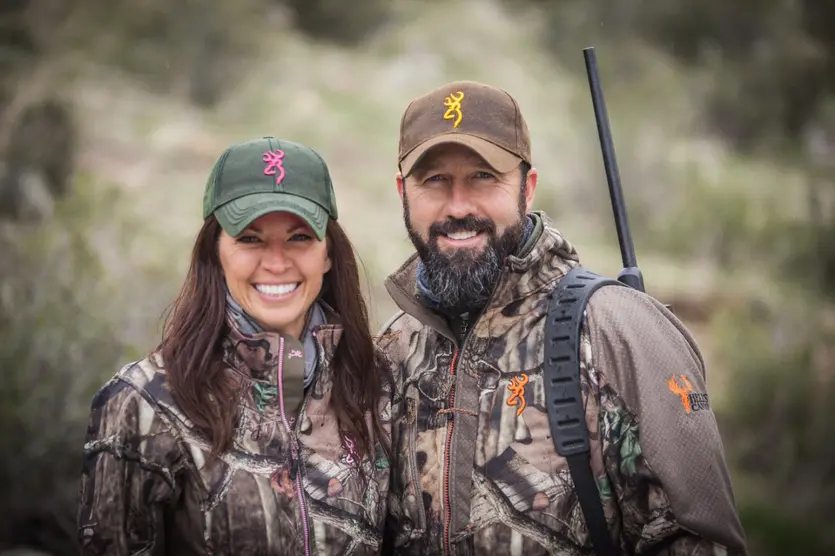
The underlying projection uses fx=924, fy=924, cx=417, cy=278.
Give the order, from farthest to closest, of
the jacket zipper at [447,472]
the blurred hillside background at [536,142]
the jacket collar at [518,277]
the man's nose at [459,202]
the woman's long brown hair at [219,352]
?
1. the blurred hillside background at [536,142]
2. the man's nose at [459,202]
3. the jacket collar at [518,277]
4. the jacket zipper at [447,472]
5. the woman's long brown hair at [219,352]

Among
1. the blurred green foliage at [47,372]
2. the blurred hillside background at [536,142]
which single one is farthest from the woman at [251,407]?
the blurred hillside background at [536,142]

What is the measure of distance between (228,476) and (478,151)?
1.42 m

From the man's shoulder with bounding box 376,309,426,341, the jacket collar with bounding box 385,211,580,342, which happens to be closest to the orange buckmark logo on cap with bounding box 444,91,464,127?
the jacket collar with bounding box 385,211,580,342

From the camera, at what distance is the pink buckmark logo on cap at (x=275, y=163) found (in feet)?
10.1

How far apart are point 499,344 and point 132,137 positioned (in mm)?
9020

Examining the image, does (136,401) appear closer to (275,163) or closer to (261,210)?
(261,210)

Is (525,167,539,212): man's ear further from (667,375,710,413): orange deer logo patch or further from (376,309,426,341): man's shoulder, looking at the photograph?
(667,375,710,413): orange deer logo patch

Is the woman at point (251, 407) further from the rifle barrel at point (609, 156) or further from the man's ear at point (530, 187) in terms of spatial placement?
the rifle barrel at point (609, 156)

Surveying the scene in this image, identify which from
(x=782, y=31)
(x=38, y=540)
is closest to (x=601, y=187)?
(x=782, y=31)

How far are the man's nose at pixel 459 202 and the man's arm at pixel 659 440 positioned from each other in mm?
616

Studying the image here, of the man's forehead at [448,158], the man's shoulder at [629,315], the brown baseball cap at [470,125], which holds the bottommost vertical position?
the man's shoulder at [629,315]

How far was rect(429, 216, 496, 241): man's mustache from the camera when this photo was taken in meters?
3.39

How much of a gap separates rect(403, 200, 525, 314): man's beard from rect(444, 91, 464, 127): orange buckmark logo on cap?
1.22ft

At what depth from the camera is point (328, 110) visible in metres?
12.6
